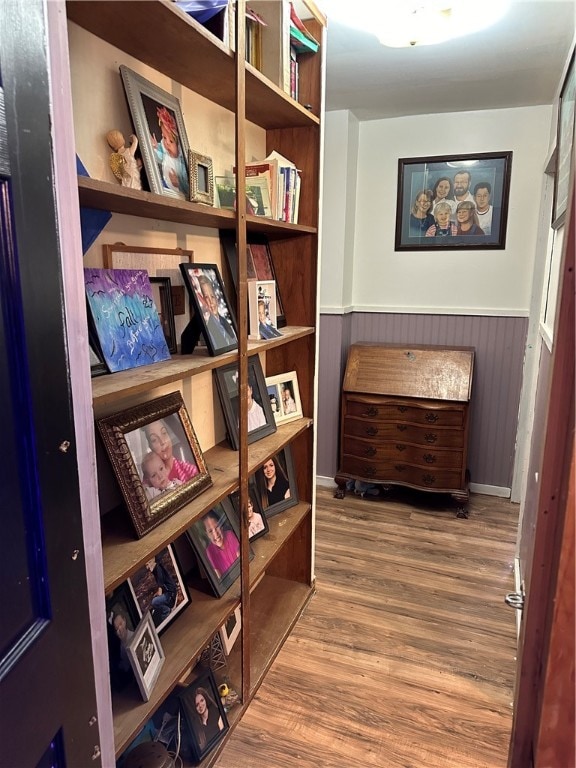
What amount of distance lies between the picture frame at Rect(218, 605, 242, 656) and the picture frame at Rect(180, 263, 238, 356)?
960 millimetres

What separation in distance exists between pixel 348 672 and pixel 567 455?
4.76 feet

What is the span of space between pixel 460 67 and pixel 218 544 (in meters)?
2.31

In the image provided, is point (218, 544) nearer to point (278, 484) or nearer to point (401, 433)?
point (278, 484)

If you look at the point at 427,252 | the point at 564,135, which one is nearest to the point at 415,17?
the point at 564,135

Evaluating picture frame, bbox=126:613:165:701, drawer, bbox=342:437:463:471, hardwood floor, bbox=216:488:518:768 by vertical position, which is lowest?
hardwood floor, bbox=216:488:518:768

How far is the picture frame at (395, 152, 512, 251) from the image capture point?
313cm

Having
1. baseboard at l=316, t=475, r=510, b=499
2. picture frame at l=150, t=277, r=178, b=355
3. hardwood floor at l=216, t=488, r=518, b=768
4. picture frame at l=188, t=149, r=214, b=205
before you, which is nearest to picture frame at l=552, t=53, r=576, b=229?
picture frame at l=188, t=149, r=214, b=205

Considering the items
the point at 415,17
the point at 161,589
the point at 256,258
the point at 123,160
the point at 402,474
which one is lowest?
the point at 402,474

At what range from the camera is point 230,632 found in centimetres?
194

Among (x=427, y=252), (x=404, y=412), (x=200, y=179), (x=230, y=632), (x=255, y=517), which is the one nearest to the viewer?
(x=200, y=179)

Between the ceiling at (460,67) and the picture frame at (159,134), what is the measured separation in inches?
35.2

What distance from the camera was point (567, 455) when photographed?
0.90 m

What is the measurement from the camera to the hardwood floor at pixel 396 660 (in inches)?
65.7

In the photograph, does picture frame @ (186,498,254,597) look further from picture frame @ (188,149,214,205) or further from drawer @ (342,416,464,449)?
drawer @ (342,416,464,449)
